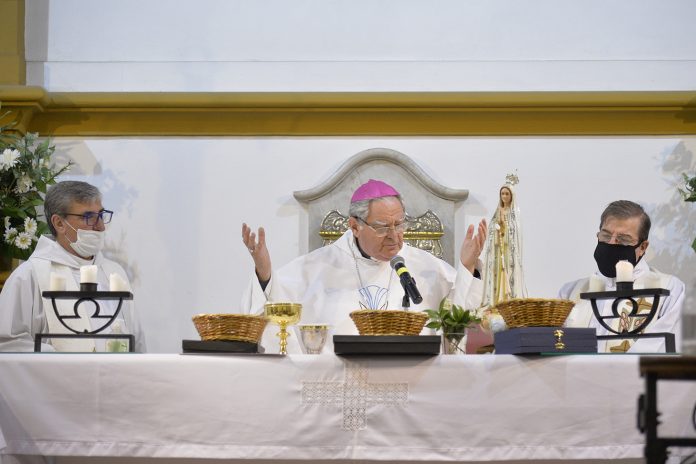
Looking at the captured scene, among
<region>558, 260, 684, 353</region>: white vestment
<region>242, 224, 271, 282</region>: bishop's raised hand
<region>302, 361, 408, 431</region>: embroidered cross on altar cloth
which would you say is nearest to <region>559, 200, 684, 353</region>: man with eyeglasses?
<region>558, 260, 684, 353</region>: white vestment

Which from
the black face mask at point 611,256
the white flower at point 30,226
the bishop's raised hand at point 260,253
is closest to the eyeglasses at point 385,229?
the bishop's raised hand at point 260,253

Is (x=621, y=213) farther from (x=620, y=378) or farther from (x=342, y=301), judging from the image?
(x=620, y=378)

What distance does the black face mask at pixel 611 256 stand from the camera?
6.13 meters

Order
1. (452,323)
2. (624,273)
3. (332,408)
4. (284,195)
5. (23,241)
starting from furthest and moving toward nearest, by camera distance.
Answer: (284,195), (23,241), (452,323), (624,273), (332,408)

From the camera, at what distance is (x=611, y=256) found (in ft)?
20.3

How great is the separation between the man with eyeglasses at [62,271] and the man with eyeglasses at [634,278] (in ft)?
8.38

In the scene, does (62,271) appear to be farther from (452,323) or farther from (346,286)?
(452,323)

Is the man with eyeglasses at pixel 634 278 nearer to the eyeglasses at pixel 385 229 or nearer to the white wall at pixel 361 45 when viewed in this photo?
the eyeglasses at pixel 385 229

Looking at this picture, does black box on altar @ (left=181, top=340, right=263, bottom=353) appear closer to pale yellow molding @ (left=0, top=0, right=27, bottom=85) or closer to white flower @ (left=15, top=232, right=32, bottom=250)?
white flower @ (left=15, top=232, right=32, bottom=250)

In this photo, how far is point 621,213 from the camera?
20.9ft

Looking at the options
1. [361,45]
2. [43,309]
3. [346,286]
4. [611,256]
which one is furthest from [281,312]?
[361,45]

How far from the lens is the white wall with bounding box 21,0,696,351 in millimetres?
7125

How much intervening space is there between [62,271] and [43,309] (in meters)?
0.32

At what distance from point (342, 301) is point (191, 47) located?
2.36 metres
